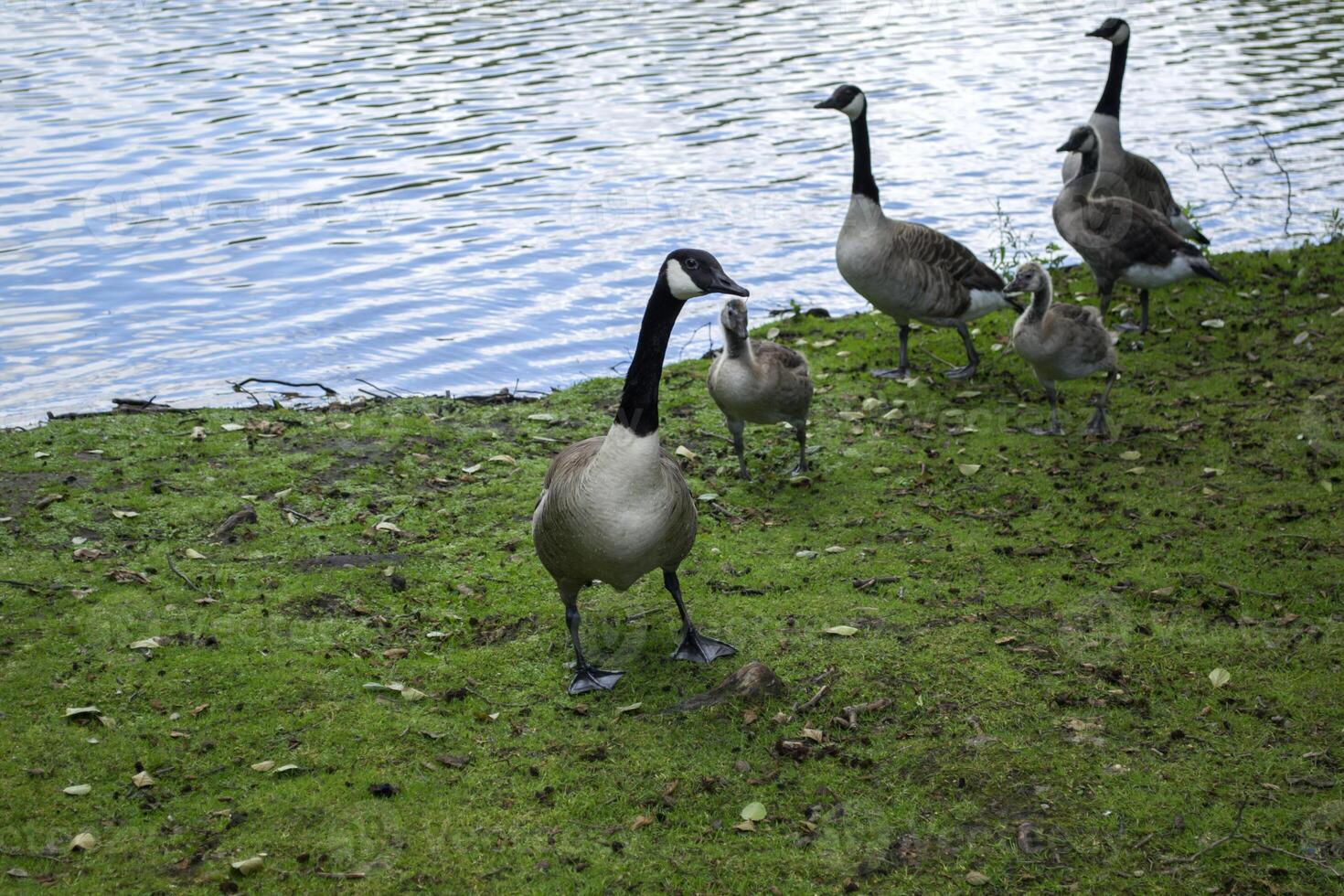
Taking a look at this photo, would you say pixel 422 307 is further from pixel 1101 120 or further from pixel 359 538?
pixel 1101 120

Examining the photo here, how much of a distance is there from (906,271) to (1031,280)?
127 cm

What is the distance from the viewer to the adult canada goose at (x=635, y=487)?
598 cm

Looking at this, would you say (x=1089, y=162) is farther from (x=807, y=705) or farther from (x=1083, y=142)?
(x=807, y=705)

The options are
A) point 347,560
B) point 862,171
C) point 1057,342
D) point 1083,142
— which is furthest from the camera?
point 1083,142

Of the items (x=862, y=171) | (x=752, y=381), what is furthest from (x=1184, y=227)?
(x=752, y=381)

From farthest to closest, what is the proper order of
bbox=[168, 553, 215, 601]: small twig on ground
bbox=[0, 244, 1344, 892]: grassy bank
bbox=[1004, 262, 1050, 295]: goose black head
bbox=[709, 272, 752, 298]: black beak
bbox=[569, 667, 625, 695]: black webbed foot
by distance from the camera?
bbox=[1004, 262, 1050, 295]: goose black head < bbox=[168, 553, 215, 601]: small twig on ground < bbox=[569, 667, 625, 695]: black webbed foot < bbox=[709, 272, 752, 298]: black beak < bbox=[0, 244, 1344, 892]: grassy bank

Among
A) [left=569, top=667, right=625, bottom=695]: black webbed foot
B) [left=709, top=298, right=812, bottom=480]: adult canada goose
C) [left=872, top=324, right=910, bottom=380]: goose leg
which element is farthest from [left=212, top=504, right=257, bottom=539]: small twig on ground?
[left=872, top=324, right=910, bottom=380]: goose leg

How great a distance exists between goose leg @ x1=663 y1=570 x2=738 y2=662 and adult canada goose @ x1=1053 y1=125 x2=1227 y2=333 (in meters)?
6.83

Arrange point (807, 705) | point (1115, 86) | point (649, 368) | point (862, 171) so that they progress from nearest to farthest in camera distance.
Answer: point (649, 368)
point (807, 705)
point (862, 171)
point (1115, 86)

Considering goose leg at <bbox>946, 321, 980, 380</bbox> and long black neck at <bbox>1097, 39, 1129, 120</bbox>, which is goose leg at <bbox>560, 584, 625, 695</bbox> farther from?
long black neck at <bbox>1097, 39, 1129, 120</bbox>

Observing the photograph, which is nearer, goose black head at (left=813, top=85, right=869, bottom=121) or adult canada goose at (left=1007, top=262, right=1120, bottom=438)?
adult canada goose at (left=1007, top=262, right=1120, bottom=438)

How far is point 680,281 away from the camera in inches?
233

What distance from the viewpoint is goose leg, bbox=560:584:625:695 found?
6496mm

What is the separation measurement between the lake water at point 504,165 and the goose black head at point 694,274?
673 cm
